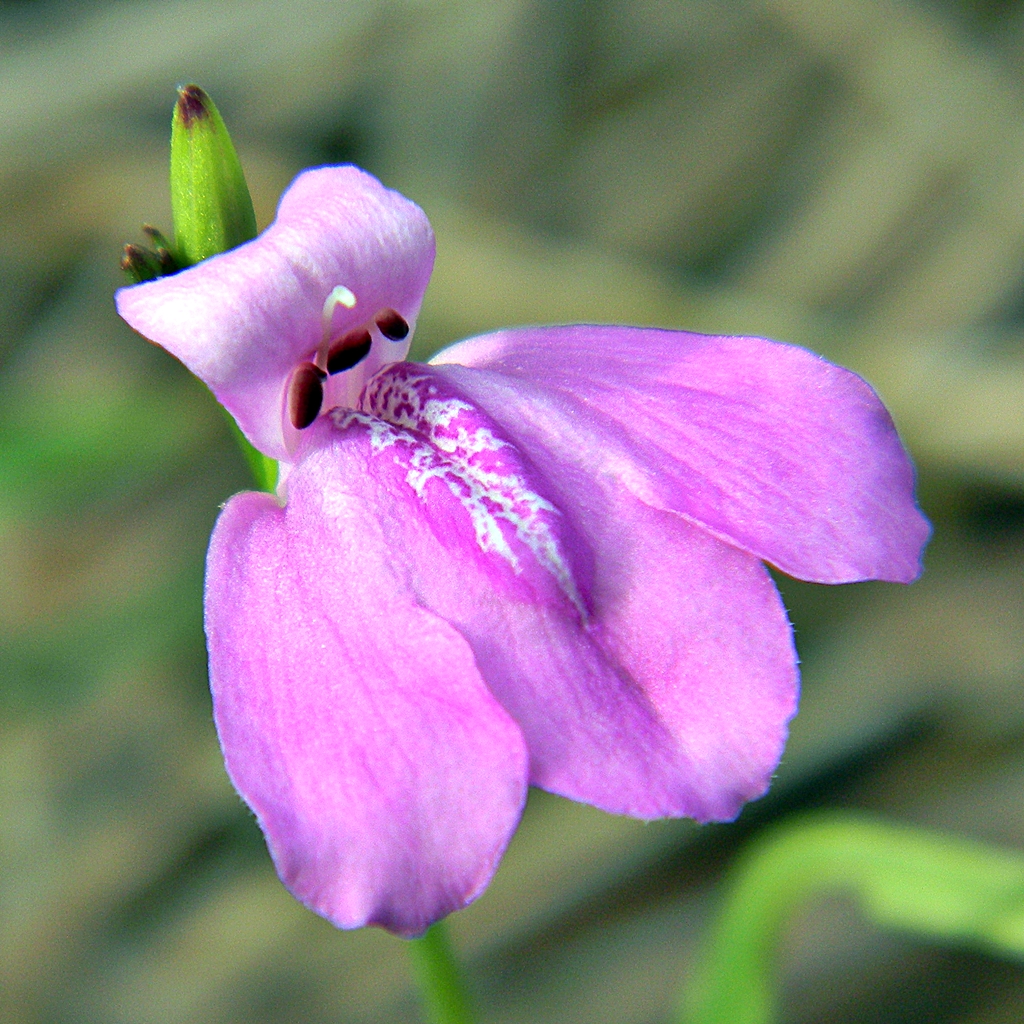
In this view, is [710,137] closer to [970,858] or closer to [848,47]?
[848,47]

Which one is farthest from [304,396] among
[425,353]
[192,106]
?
[425,353]

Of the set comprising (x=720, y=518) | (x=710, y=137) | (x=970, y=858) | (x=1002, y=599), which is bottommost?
(x=1002, y=599)

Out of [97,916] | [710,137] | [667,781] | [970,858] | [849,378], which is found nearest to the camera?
[667,781]

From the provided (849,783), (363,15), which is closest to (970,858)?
(849,783)

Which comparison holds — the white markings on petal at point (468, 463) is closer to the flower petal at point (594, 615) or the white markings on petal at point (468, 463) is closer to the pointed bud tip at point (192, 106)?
the flower petal at point (594, 615)

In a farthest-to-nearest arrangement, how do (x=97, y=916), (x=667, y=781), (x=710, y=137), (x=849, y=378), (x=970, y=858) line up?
(x=710, y=137) → (x=97, y=916) → (x=970, y=858) → (x=849, y=378) → (x=667, y=781)

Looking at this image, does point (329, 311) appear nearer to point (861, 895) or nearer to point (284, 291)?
point (284, 291)
